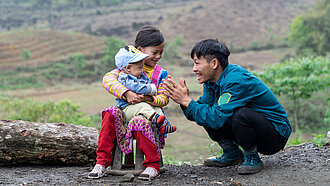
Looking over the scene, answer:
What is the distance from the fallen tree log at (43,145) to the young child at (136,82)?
1.00 meters

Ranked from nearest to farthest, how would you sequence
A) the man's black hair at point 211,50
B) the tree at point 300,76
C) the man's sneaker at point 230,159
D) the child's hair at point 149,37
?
the man's black hair at point 211,50 → the child's hair at point 149,37 → the man's sneaker at point 230,159 → the tree at point 300,76

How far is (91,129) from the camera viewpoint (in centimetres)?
444

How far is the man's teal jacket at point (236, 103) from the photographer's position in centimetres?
332

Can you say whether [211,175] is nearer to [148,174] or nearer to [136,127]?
[148,174]

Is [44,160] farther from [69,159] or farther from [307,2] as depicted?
[307,2]

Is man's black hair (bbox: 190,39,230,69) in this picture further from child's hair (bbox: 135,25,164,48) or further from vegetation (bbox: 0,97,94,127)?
vegetation (bbox: 0,97,94,127)

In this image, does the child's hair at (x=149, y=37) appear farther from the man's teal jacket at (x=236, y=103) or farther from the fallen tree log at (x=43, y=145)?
the fallen tree log at (x=43, y=145)

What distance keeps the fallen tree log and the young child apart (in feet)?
3.29

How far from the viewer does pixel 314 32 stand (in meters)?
32.4

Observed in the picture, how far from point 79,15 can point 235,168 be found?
60.2m

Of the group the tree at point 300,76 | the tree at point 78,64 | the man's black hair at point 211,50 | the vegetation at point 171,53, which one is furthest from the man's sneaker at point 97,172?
the tree at point 78,64

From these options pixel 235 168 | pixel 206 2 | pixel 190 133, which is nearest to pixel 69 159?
pixel 235 168

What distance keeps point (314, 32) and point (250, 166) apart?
3221 centimetres

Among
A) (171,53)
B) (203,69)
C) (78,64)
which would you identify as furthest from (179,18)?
(203,69)
